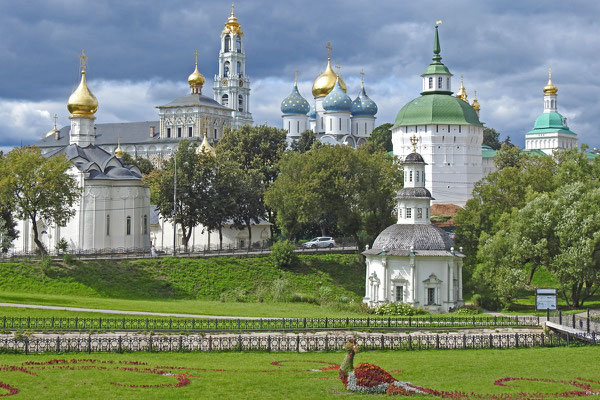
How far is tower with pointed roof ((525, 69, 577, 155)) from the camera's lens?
131500 millimetres

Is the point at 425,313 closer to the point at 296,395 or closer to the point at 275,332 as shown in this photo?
the point at 275,332

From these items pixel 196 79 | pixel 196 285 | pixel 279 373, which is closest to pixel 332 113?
pixel 196 79

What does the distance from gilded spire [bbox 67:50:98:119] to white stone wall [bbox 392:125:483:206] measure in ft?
95.0

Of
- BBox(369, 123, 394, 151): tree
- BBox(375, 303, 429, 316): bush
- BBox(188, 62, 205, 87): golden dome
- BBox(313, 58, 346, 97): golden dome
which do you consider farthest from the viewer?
BBox(188, 62, 205, 87): golden dome

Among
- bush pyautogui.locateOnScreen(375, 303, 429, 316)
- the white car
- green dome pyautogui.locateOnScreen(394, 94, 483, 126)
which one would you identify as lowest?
bush pyautogui.locateOnScreen(375, 303, 429, 316)

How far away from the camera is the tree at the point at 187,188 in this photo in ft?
207

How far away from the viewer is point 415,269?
5200 cm

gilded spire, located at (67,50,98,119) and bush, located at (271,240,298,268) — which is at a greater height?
gilded spire, located at (67,50,98,119)

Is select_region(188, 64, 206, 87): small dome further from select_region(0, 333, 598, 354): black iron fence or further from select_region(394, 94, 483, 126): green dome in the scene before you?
select_region(0, 333, 598, 354): black iron fence

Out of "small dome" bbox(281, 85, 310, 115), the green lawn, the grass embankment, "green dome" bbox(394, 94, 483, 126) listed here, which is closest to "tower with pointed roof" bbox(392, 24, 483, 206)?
"green dome" bbox(394, 94, 483, 126)

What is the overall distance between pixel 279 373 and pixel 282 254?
33.0 meters

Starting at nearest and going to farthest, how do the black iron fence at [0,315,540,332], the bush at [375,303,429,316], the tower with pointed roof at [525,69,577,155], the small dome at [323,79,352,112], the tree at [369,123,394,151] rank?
the black iron fence at [0,315,540,332]
the bush at [375,303,429,316]
the tree at [369,123,394,151]
the small dome at [323,79,352,112]
the tower with pointed roof at [525,69,577,155]

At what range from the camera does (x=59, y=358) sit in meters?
28.5

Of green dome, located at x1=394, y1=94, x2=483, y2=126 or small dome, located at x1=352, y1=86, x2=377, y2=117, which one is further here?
small dome, located at x1=352, y1=86, x2=377, y2=117
